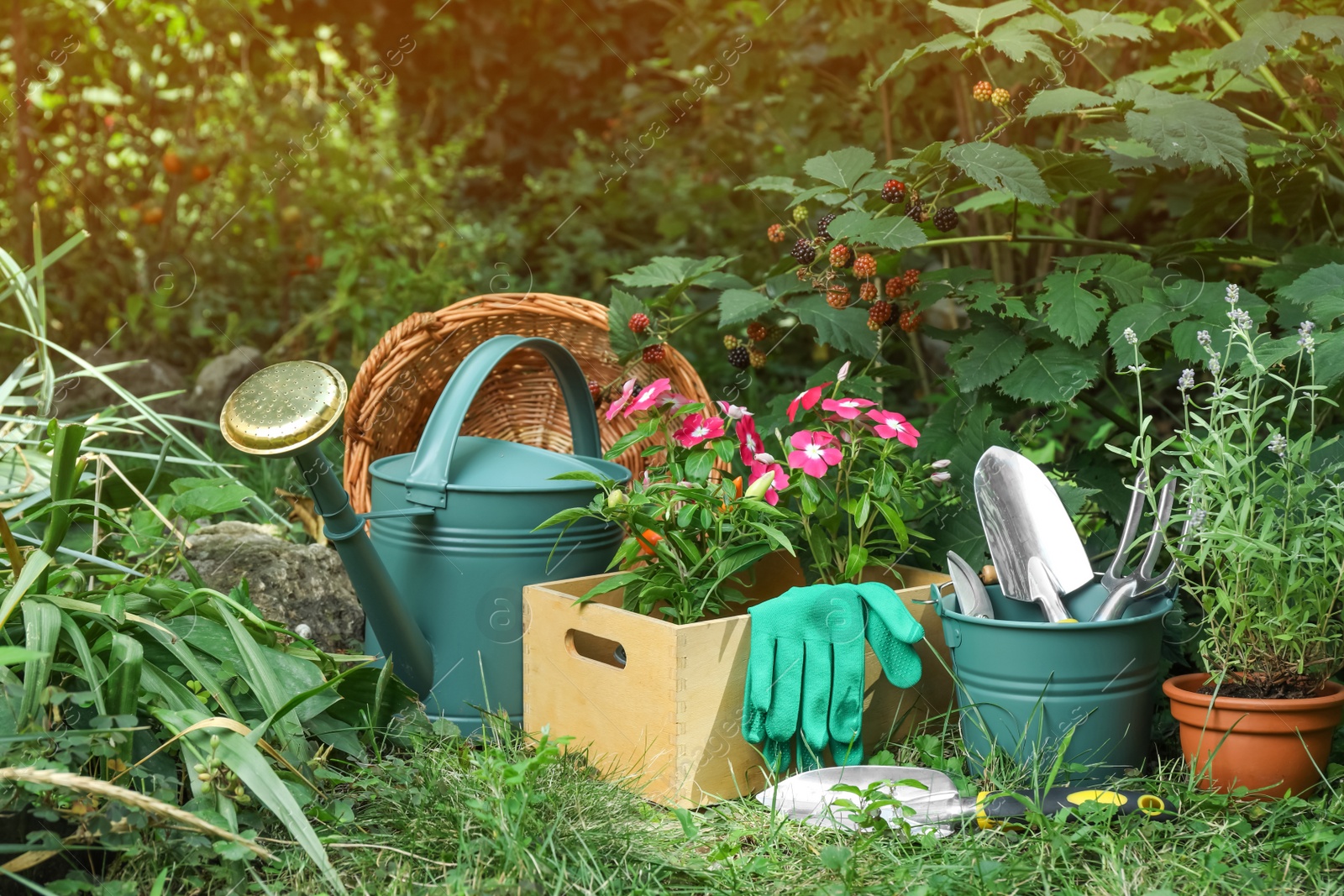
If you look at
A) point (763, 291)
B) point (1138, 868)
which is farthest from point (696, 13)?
point (1138, 868)

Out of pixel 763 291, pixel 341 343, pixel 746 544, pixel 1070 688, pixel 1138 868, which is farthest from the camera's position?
pixel 341 343

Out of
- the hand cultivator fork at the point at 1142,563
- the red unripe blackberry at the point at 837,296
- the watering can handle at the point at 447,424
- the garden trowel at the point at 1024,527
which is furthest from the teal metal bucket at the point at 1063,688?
the watering can handle at the point at 447,424

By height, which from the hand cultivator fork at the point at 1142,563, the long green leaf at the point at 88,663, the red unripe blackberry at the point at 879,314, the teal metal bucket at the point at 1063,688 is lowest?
the teal metal bucket at the point at 1063,688

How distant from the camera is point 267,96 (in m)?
4.72

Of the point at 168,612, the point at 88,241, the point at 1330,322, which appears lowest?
the point at 168,612

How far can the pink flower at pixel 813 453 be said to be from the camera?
64.8 inches

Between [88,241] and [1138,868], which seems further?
[88,241]

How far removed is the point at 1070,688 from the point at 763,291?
3.42 feet

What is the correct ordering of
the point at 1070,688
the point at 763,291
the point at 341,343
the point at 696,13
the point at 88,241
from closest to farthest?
the point at 1070,688, the point at 763,291, the point at 696,13, the point at 341,343, the point at 88,241

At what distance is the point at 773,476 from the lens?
168 centimetres

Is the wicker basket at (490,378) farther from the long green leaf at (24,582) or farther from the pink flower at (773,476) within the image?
the long green leaf at (24,582)

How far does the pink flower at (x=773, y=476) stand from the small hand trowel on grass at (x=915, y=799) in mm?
408

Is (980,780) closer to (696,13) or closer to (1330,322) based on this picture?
(1330,322)

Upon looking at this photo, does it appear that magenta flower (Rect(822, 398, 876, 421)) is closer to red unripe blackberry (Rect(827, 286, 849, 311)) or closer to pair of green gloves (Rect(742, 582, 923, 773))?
pair of green gloves (Rect(742, 582, 923, 773))
